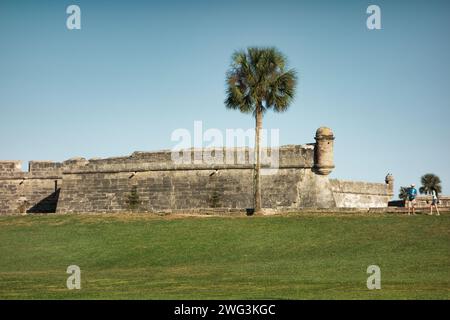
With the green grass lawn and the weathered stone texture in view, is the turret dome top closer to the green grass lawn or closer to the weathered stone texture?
the weathered stone texture

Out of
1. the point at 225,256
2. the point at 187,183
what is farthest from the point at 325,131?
the point at 225,256

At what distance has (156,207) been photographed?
40.3 meters

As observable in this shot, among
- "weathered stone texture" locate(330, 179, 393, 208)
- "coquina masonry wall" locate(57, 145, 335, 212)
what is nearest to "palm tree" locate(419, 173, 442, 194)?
"weathered stone texture" locate(330, 179, 393, 208)

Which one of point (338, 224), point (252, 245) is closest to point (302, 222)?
point (338, 224)

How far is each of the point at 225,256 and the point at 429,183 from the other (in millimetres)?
41925

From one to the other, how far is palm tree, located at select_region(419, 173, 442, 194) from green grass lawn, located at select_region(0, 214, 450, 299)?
34993 mm

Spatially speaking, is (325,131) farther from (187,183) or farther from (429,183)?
(429,183)

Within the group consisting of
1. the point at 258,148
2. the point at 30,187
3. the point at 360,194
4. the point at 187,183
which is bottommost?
the point at 360,194

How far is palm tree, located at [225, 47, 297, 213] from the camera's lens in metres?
33.6

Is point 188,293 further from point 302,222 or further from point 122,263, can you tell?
point 302,222

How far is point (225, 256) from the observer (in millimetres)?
25484

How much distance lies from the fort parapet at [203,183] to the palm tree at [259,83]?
284 centimetres

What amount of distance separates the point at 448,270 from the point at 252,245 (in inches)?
322
